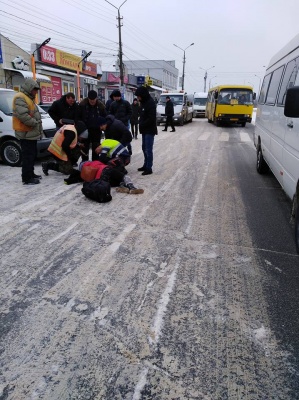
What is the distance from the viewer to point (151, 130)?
686 cm

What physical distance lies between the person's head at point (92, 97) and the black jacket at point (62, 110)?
357 millimetres

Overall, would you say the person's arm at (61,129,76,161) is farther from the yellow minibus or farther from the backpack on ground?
the yellow minibus

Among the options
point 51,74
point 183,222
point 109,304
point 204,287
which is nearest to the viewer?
point 109,304

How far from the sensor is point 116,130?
643 cm

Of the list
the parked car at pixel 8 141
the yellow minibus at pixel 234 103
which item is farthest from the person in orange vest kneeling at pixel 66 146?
the yellow minibus at pixel 234 103

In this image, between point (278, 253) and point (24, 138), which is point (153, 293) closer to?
point (278, 253)

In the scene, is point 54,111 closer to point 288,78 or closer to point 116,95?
point 116,95

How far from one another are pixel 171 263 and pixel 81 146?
4.19 meters

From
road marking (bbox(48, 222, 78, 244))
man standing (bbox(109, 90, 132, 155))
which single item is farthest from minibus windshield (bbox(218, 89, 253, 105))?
road marking (bbox(48, 222, 78, 244))

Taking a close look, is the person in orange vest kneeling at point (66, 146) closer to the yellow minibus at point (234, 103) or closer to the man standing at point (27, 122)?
the man standing at point (27, 122)

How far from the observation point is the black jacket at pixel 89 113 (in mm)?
6719

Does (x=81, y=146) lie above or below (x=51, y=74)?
below

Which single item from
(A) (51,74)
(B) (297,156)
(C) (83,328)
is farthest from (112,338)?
(A) (51,74)

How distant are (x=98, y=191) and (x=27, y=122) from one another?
1913mm
